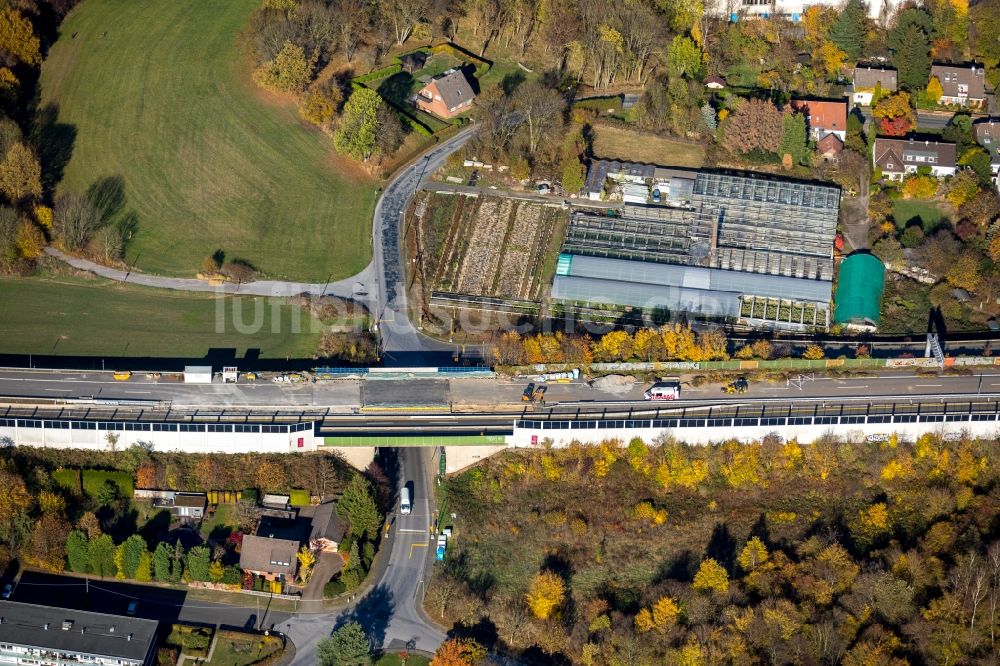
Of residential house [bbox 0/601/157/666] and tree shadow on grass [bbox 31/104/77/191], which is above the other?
tree shadow on grass [bbox 31/104/77/191]

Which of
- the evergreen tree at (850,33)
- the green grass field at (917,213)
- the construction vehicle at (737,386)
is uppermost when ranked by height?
the evergreen tree at (850,33)

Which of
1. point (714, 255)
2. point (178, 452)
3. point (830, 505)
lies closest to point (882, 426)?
point (830, 505)

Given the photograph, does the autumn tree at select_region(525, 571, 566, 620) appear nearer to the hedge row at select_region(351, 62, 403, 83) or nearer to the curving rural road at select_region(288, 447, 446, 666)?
the curving rural road at select_region(288, 447, 446, 666)

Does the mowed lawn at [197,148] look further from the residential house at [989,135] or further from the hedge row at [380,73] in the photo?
→ the residential house at [989,135]

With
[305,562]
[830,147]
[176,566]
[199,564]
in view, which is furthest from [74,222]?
[830,147]

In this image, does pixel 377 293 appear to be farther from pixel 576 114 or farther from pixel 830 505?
pixel 830 505

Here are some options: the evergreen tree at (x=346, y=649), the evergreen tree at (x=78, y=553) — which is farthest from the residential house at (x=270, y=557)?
the evergreen tree at (x=78, y=553)

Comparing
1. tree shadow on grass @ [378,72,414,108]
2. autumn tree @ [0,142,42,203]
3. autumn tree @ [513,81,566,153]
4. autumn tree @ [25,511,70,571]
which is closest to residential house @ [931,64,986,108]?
autumn tree @ [513,81,566,153]
